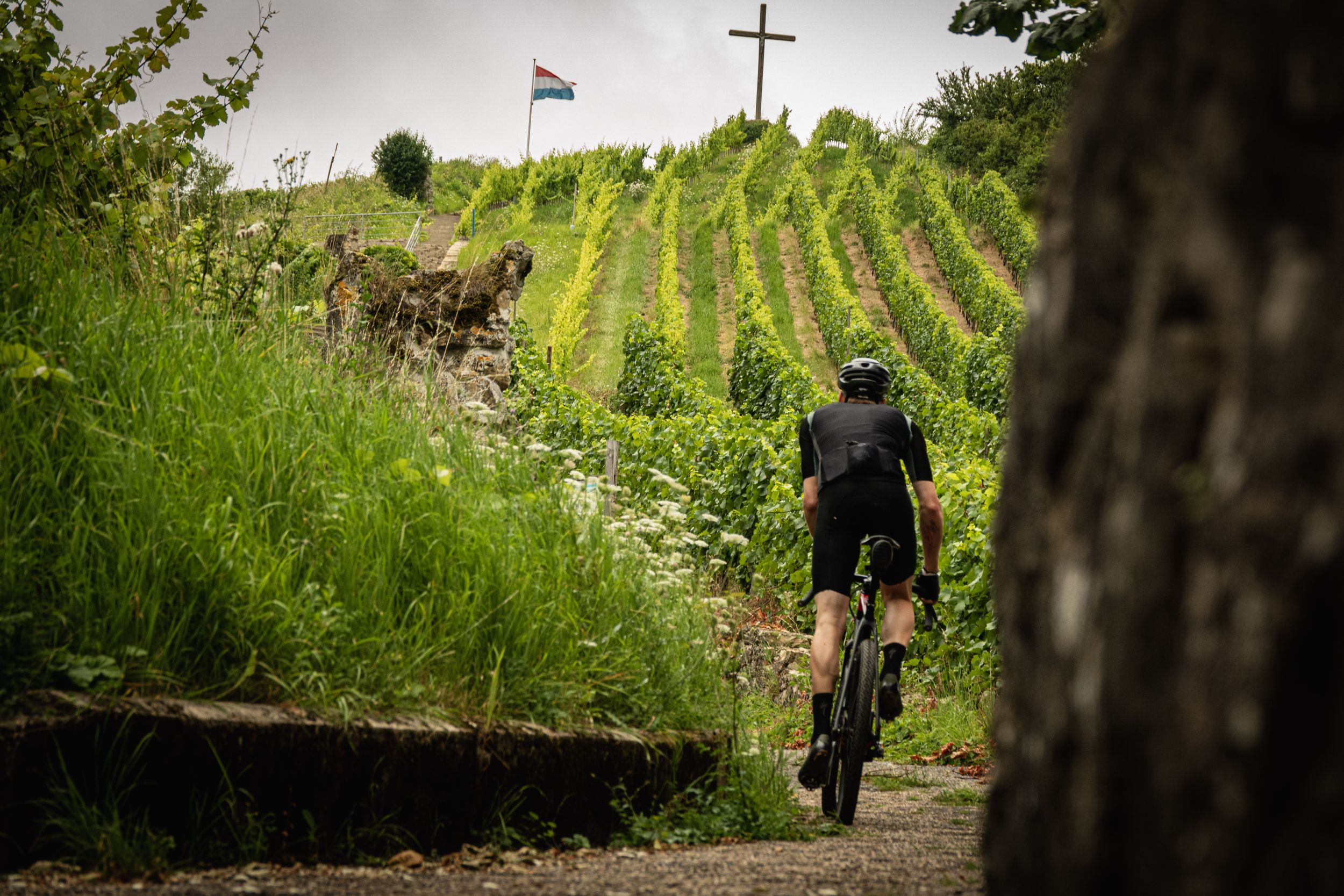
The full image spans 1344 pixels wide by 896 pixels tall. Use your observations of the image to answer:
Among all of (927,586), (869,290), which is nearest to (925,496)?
(927,586)

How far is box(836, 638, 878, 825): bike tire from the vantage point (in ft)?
13.6

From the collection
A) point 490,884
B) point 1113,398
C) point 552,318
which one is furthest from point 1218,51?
point 552,318

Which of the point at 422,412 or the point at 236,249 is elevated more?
the point at 236,249

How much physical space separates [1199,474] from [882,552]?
3.53 meters

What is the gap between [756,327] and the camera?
930 inches

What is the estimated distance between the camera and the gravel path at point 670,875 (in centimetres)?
246

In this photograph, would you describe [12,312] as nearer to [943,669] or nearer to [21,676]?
[21,676]

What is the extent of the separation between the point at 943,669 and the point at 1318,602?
6.95 metres

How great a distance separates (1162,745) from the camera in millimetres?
846

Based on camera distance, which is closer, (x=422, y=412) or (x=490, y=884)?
(x=490, y=884)

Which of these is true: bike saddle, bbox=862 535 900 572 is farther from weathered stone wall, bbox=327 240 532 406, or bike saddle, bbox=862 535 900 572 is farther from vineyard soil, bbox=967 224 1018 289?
vineyard soil, bbox=967 224 1018 289

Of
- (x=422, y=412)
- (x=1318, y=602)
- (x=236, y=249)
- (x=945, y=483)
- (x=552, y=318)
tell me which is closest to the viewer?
(x=1318, y=602)

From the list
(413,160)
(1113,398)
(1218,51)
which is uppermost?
(413,160)

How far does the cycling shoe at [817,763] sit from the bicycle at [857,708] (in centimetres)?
3
